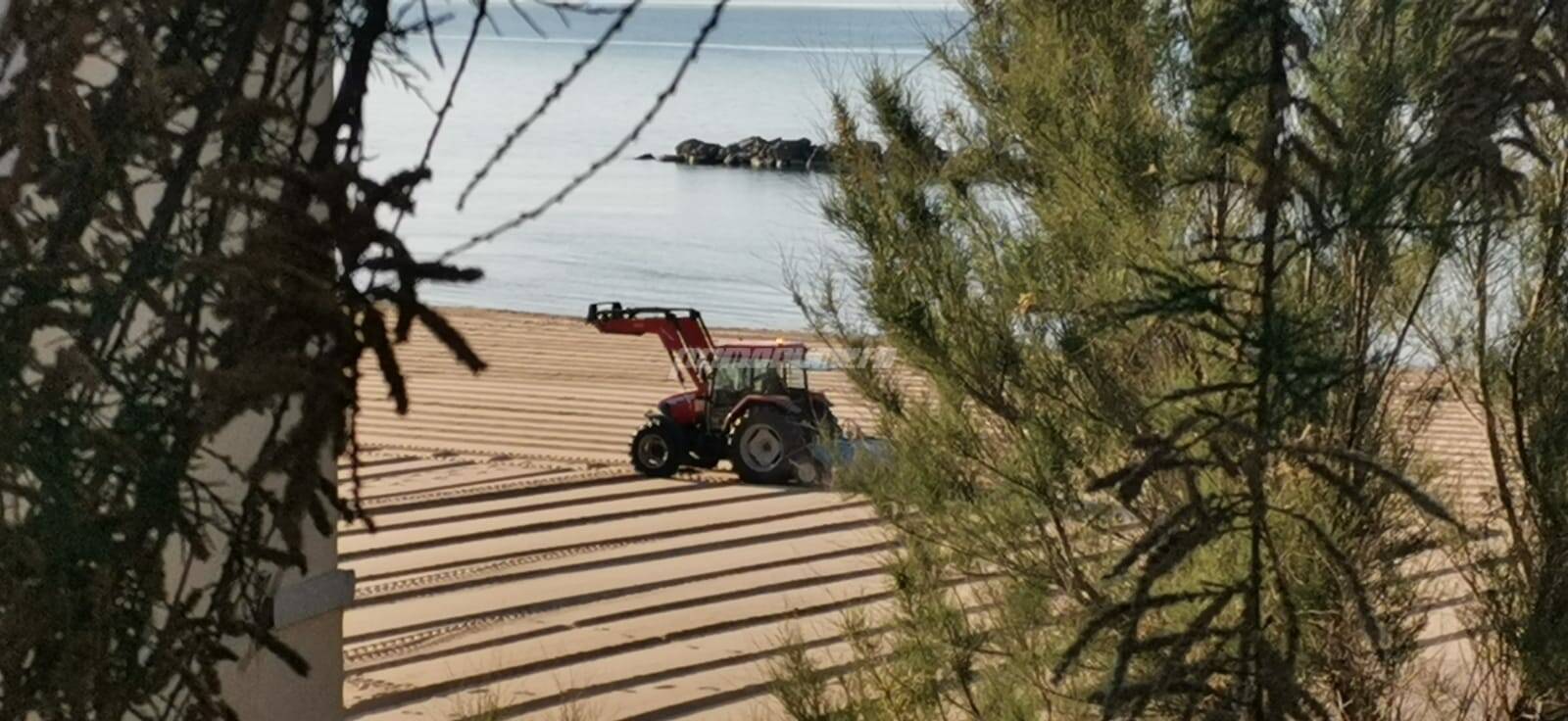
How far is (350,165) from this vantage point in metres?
1.49

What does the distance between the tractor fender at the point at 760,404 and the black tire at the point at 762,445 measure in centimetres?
3

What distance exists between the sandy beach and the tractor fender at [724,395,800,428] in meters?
0.36

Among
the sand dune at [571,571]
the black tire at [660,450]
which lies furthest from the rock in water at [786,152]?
the black tire at [660,450]

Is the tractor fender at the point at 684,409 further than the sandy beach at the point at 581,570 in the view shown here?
Answer: Yes

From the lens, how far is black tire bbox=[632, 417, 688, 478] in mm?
11609

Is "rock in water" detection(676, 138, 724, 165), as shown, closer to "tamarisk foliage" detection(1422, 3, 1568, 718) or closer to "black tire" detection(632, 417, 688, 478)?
"black tire" detection(632, 417, 688, 478)

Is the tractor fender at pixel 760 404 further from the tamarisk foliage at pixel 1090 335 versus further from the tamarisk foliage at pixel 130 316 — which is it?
the tamarisk foliage at pixel 130 316

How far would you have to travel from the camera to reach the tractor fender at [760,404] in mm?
11422

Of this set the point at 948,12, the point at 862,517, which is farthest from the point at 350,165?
the point at 862,517

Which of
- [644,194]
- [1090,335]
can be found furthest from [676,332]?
[644,194]

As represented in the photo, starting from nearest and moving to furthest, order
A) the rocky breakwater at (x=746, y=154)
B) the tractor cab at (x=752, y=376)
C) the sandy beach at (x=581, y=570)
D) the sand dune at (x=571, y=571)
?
the sandy beach at (x=581, y=570) → the sand dune at (x=571, y=571) → the tractor cab at (x=752, y=376) → the rocky breakwater at (x=746, y=154)

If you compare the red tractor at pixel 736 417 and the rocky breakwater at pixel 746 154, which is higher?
the rocky breakwater at pixel 746 154

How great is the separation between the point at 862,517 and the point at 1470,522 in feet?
18.4

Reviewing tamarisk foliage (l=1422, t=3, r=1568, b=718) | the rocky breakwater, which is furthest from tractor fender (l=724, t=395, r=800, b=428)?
the rocky breakwater
